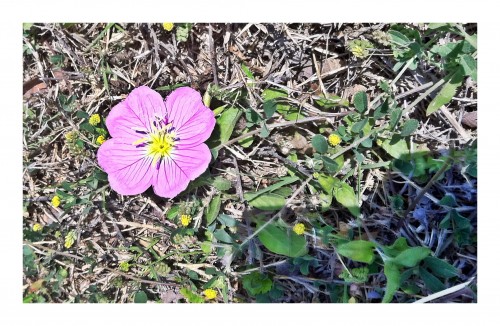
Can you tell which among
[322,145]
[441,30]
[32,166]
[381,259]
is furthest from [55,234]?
[441,30]

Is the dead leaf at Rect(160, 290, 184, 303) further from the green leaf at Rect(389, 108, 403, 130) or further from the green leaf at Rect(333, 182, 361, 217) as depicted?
the green leaf at Rect(389, 108, 403, 130)

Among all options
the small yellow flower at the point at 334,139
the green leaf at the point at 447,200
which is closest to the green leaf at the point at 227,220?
the small yellow flower at the point at 334,139

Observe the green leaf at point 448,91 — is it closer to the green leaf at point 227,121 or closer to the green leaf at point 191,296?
the green leaf at point 227,121

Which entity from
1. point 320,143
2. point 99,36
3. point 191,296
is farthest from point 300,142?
point 99,36

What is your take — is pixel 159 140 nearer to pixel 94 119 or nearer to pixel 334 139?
pixel 94 119

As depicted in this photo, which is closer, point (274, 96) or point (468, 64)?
point (468, 64)

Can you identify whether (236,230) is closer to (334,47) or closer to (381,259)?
(381,259)
